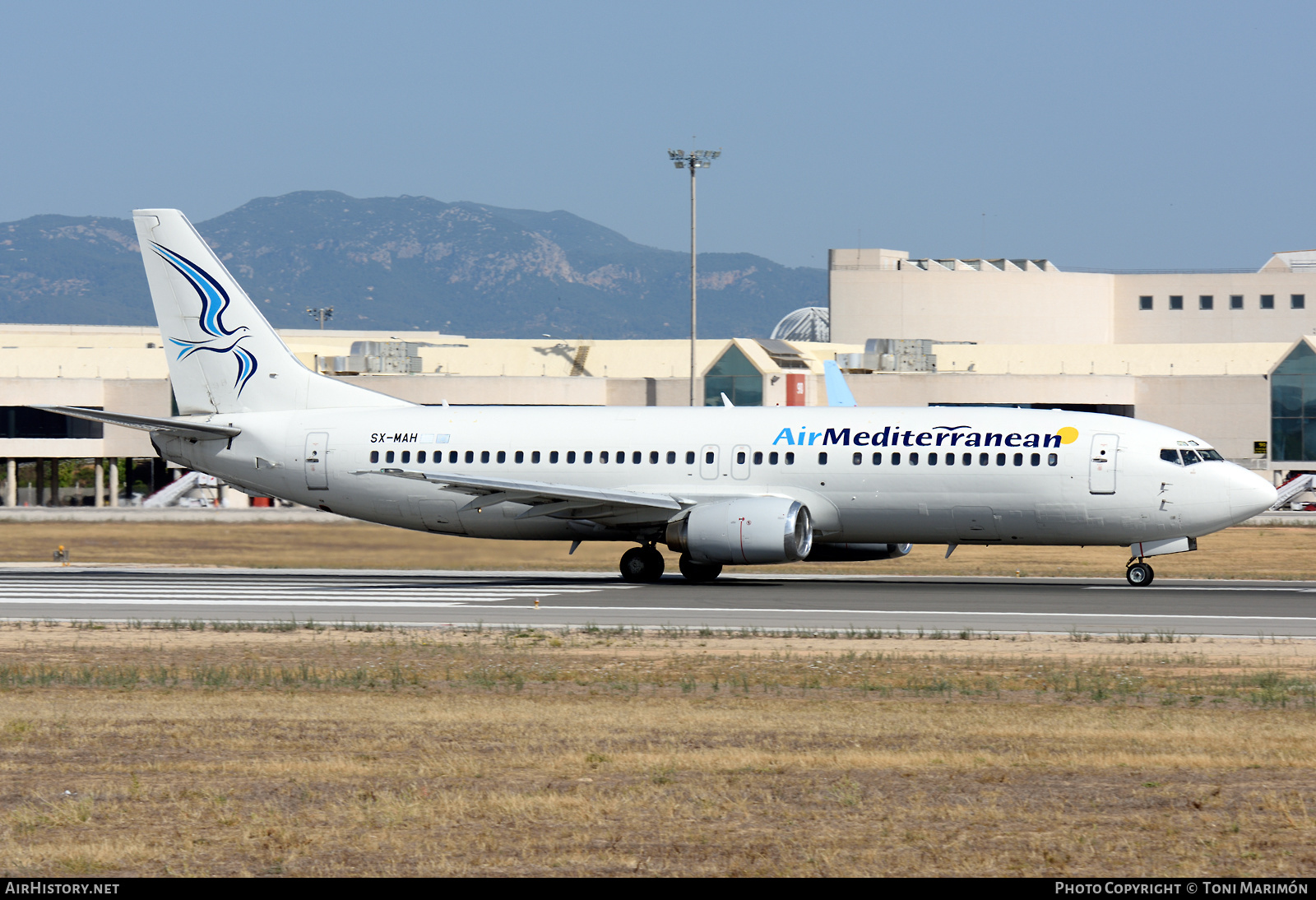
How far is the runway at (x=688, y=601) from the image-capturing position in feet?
88.6

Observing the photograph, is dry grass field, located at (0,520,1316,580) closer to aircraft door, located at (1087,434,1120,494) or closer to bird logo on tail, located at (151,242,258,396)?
bird logo on tail, located at (151,242,258,396)

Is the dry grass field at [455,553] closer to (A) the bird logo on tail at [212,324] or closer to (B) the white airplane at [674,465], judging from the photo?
A: (B) the white airplane at [674,465]

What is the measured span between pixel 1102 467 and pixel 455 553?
51.3 ft

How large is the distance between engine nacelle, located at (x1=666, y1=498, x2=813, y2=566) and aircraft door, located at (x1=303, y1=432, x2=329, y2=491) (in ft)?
30.9

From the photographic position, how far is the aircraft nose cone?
33500mm

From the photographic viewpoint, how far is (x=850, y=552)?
38.2 metres

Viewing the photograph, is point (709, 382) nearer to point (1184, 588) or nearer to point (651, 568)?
point (651, 568)

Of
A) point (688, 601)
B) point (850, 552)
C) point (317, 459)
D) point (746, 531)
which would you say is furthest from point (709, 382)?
point (688, 601)

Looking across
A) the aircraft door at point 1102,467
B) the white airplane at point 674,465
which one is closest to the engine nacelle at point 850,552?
the white airplane at point 674,465

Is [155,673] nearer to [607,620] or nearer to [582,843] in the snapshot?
[607,620]

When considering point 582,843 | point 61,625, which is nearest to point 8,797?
point 582,843

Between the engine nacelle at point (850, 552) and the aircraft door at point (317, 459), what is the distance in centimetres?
1240

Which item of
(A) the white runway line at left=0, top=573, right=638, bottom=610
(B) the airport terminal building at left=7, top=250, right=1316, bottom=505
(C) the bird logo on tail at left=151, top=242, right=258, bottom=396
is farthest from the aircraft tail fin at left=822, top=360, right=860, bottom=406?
(B) the airport terminal building at left=7, top=250, right=1316, bottom=505

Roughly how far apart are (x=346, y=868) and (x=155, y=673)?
11.2 metres
